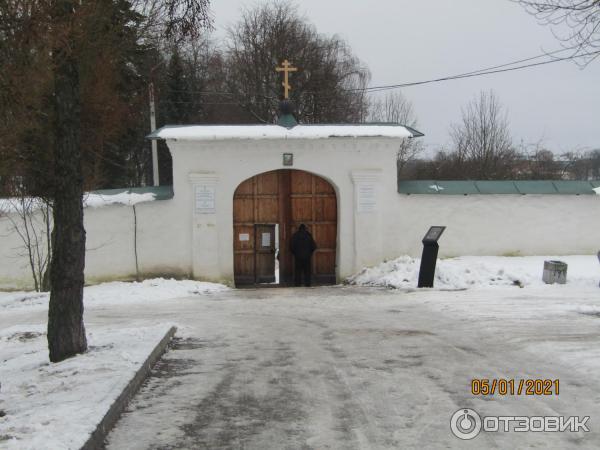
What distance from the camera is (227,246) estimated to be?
50.1 feet

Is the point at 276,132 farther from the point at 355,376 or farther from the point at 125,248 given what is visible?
the point at 355,376

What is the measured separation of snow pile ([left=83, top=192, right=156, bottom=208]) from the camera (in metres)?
14.8

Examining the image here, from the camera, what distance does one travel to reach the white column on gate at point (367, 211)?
15.3 metres

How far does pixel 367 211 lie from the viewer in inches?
601

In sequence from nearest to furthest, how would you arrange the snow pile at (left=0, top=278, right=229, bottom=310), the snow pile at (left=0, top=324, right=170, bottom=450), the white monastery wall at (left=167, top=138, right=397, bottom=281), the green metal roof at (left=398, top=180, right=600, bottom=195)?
the snow pile at (left=0, top=324, right=170, bottom=450) < the snow pile at (left=0, top=278, right=229, bottom=310) < the white monastery wall at (left=167, top=138, right=397, bottom=281) < the green metal roof at (left=398, top=180, right=600, bottom=195)

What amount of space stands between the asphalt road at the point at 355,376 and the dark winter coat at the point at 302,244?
437cm

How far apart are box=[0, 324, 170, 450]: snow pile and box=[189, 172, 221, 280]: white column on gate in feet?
22.4

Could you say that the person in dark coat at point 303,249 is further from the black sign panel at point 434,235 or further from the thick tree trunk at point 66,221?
the thick tree trunk at point 66,221

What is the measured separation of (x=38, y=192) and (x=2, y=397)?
8.08 metres

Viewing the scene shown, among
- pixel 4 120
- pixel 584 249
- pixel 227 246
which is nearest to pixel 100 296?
pixel 227 246

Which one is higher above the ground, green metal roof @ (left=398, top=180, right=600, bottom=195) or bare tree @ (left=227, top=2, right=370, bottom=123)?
bare tree @ (left=227, top=2, right=370, bottom=123)

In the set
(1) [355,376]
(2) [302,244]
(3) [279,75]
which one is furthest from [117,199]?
(3) [279,75]
